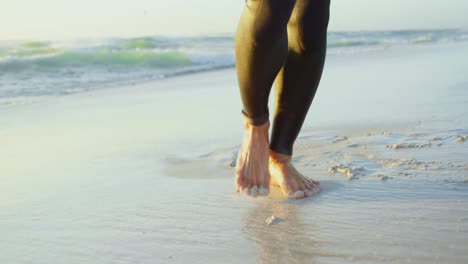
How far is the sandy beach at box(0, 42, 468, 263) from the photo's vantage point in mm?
1498

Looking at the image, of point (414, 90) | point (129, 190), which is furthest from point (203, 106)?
point (129, 190)

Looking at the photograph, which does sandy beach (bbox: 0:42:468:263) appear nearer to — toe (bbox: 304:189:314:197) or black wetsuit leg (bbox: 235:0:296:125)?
toe (bbox: 304:189:314:197)

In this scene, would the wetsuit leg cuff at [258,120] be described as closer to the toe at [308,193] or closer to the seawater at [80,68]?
the toe at [308,193]

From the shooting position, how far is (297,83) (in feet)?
6.44

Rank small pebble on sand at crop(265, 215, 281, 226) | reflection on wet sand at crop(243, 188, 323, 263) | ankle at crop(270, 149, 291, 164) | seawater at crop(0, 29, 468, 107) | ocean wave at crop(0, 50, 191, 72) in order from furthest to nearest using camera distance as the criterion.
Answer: ocean wave at crop(0, 50, 191, 72)
seawater at crop(0, 29, 468, 107)
ankle at crop(270, 149, 291, 164)
small pebble on sand at crop(265, 215, 281, 226)
reflection on wet sand at crop(243, 188, 323, 263)

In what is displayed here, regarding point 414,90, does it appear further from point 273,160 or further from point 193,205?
point 193,205

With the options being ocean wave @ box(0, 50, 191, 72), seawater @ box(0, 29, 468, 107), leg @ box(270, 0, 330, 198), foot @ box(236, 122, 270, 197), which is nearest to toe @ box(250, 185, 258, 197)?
foot @ box(236, 122, 270, 197)

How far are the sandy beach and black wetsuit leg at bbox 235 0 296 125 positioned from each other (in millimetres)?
307

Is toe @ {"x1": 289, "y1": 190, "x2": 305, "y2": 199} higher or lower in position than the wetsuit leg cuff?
lower

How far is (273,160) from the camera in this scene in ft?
6.81

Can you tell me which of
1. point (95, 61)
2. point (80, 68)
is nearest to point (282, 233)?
point (80, 68)

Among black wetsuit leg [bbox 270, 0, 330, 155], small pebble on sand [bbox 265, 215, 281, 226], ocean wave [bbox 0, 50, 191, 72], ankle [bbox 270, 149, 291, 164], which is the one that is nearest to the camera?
small pebble on sand [bbox 265, 215, 281, 226]

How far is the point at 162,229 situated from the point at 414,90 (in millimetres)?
3035

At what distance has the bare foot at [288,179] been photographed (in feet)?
6.40
